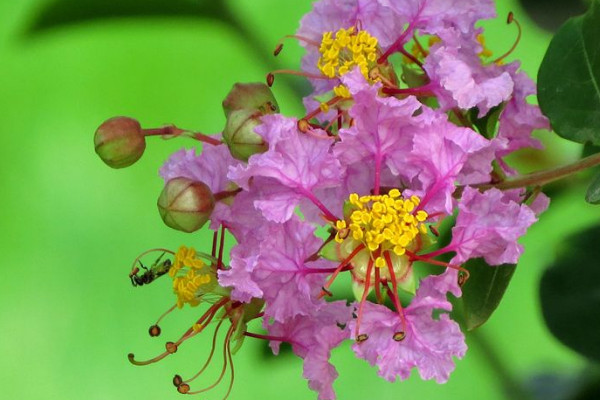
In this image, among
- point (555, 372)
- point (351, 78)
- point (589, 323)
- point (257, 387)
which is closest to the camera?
point (351, 78)

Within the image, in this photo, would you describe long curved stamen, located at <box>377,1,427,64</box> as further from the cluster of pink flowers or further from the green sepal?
the green sepal

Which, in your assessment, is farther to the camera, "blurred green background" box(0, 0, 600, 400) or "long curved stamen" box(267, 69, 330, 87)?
"blurred green background" box(0, 0, 600, 400)

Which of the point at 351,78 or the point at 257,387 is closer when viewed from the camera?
the point at 351,78

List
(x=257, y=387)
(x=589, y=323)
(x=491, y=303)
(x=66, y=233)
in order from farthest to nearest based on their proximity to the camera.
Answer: (x=66, y=233), (x=257, y=387), (x=589, y=323), (x=491, y=303)

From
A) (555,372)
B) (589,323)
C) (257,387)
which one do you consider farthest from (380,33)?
(257,387)

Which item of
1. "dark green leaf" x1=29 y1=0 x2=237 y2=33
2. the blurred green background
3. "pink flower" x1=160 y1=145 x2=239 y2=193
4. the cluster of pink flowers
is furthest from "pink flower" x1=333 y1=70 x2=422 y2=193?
the blurred green background

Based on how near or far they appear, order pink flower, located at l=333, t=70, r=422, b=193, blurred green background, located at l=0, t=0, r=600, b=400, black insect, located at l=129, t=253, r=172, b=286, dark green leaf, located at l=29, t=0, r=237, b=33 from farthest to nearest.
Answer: blurred green background, located at l=0, t=0, r=600, b=400 < dark green leaf, located at l=29, t=0, r=237, b=33 < black insect, located at l=129, t=253, r=172, b=286 < pink flower, located at l=333, t=70, r=422, b=193

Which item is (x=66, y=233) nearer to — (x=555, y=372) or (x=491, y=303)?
(x=555, y=372)
